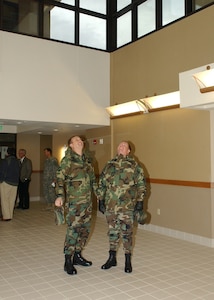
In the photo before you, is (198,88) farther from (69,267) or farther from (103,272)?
(69,267)

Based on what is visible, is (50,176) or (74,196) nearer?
(74,196)

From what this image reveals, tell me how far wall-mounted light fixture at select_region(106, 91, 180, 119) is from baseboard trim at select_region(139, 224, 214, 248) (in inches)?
78.8

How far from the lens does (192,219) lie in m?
4.80

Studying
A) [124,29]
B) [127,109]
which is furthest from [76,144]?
[124,29]

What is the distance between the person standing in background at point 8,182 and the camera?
20.3 feet

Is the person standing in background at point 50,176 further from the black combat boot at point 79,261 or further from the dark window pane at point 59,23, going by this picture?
the black combat boot at point 79,261

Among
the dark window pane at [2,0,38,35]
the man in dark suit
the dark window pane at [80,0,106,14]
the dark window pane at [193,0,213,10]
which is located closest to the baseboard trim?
the man in dark suit

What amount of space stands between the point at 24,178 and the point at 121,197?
4797mm

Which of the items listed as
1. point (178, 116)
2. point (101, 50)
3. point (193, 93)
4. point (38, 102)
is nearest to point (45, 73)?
point (38, 102)

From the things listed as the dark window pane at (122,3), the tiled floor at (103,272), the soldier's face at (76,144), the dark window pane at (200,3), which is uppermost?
the dark window pane at (122,3)

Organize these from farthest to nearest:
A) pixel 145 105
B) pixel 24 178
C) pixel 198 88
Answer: pixel 24 178 < pixel 145 105 < pixel 198 88

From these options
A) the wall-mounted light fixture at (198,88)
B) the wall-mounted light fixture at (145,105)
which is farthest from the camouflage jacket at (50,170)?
the wall-mounted light fixture at (198,88)

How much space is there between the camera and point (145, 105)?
18.1 ft

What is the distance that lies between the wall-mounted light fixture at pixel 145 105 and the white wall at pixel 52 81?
18.3 inches
